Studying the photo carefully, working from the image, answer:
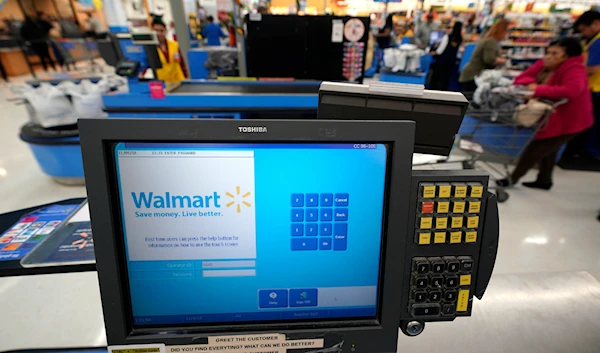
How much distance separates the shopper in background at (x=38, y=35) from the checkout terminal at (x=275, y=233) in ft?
41.0

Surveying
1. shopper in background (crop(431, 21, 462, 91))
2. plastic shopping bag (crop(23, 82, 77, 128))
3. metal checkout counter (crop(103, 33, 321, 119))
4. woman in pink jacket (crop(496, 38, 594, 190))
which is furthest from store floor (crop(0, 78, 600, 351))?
shopper in background (crop(431, 21, 462, 91))

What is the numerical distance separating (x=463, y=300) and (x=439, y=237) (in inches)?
6.0

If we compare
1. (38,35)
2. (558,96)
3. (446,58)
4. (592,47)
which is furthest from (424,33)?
(38,35)

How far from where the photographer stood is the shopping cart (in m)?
3.00

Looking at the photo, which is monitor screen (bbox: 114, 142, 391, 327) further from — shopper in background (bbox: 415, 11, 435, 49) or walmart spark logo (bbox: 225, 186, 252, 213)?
shopper in background (bbox: 415, 11, 435, 49)

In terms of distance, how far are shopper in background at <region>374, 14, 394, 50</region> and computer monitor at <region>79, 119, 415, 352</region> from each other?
9.19 metres

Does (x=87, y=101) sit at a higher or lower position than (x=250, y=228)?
lower

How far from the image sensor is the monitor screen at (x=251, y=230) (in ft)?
1.99

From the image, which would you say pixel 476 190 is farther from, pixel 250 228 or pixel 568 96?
pixel 568 96

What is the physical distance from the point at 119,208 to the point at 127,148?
110 millimetres

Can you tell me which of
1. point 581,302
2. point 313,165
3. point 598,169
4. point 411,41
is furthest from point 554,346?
point 411,41

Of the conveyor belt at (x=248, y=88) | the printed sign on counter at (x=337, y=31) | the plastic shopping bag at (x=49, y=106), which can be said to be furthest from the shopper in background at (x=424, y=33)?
the plastic shopping bag at (x=49, y=106)

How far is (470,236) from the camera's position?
0.72 meters

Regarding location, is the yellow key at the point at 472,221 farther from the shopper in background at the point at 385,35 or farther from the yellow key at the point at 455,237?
the shopper in background at the point at 385,35
